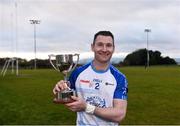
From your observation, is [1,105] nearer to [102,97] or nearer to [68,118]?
[68,118]

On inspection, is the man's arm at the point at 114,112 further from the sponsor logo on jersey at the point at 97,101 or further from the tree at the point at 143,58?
the tree at the point at 143,58

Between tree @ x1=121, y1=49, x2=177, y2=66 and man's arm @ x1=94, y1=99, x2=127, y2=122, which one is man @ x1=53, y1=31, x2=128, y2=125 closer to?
man's arm @ x1=94, y1=99, x2=127, y2=122

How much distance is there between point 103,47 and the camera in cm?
473

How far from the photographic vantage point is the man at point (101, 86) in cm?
473

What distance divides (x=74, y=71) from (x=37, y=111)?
582 inches

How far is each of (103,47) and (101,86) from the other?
1.49ft

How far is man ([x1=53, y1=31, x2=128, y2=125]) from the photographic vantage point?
4.73 metres

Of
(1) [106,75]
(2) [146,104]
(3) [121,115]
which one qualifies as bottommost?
(2) [146,104]

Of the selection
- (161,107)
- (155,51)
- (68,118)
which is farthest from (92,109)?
(155,51)

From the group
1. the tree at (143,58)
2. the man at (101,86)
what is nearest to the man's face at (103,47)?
the man at (101,86)

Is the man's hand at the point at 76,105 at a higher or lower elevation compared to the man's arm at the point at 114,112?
higher

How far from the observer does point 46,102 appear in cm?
2408

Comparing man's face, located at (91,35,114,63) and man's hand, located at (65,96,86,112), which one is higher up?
man's face, located at (91,35,114,63)

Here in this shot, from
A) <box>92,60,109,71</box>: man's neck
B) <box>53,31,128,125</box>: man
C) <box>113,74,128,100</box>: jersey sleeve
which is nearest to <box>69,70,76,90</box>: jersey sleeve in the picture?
<box>53,31,128,125</box>: man
